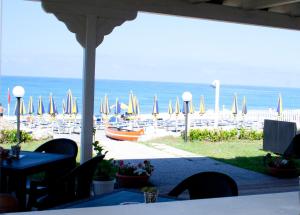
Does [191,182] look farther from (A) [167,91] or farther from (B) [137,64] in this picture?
(A) [167,91]

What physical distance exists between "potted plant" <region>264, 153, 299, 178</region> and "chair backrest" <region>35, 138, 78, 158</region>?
127 inches

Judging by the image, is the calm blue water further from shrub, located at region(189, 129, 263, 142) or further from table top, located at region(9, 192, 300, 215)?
table top, located at region(9, 192, 300, 215)

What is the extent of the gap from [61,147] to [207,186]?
7.50 ft

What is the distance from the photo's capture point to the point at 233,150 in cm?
962

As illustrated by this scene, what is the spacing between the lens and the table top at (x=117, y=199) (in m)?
2.47

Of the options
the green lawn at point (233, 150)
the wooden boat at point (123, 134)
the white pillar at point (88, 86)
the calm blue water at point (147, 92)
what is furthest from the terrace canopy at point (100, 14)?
the calm blue water at point (147, 92)

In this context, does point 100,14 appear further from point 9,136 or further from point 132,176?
point 9,136

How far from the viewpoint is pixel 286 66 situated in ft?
166

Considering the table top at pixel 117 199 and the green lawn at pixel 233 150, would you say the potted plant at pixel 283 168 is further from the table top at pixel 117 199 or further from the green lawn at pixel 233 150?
the table top at pixel 117 199

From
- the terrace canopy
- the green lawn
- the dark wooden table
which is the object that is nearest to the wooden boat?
the green lawn

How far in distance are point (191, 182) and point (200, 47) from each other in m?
45.7

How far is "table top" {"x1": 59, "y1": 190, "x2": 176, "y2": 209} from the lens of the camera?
8.10 feet

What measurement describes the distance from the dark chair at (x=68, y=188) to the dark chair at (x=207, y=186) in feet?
3.27

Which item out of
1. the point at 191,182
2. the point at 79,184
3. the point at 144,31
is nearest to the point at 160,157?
the point at 79,184
